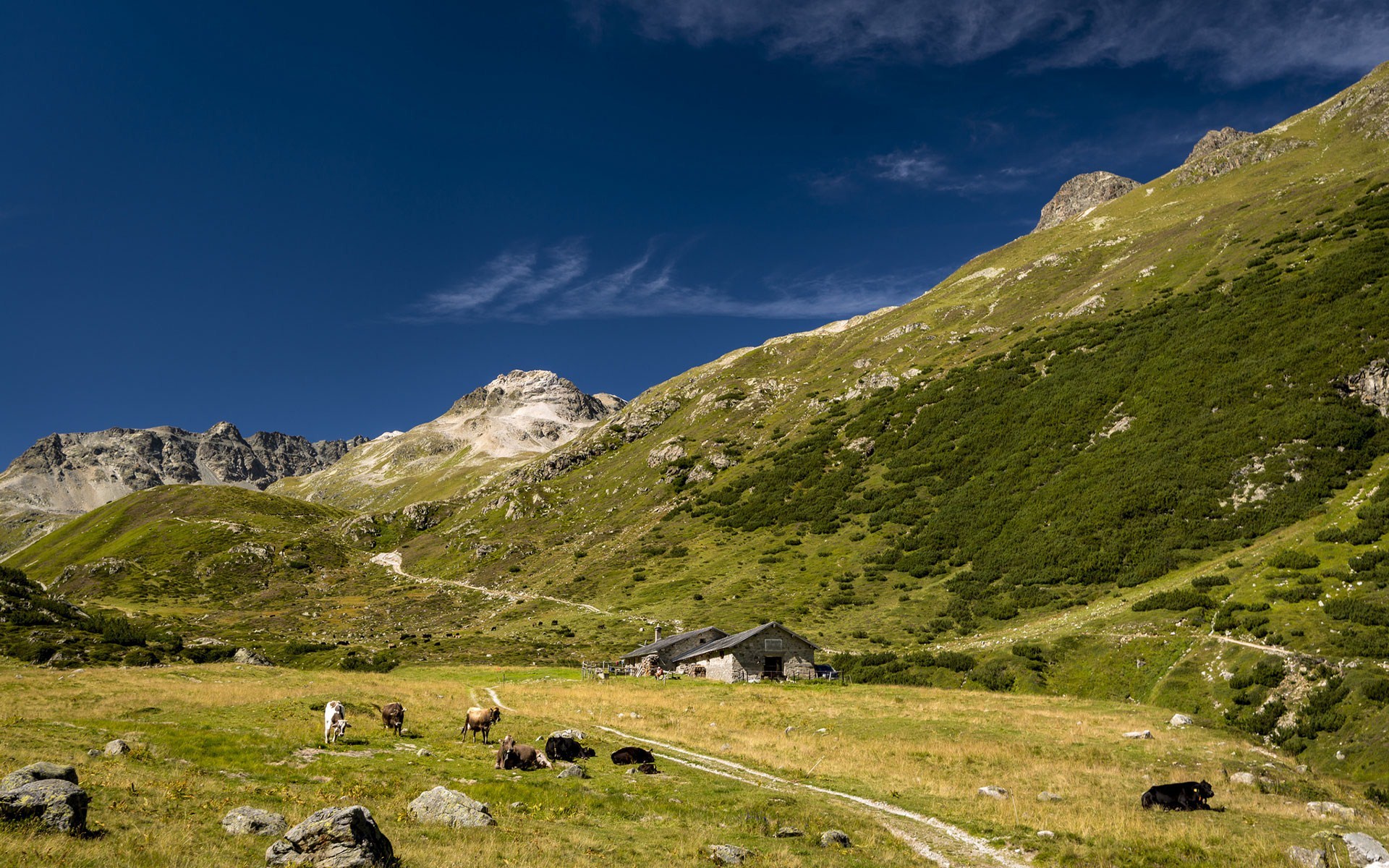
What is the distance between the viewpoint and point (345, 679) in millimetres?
49812

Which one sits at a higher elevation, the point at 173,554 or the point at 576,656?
the point at 173,554

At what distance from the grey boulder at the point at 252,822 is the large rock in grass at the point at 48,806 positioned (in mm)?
2227

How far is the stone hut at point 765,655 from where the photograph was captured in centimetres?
6241

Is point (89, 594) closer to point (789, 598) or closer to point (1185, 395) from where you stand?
point (789, 598)

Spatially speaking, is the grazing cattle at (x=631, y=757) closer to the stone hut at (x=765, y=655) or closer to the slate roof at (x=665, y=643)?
the stone hut at (x=765, y=655)

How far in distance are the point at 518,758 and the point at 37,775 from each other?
1376 centimetres

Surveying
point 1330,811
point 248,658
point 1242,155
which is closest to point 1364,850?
point 1330,811

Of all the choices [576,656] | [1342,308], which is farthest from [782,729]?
[1342,308]

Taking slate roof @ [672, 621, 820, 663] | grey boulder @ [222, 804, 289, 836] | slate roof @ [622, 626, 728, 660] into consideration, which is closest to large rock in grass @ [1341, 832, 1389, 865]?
grey boulder @ [222, 804, 289, 836]

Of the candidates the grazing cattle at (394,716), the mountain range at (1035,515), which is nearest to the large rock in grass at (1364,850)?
the mountain range at (1035,515)

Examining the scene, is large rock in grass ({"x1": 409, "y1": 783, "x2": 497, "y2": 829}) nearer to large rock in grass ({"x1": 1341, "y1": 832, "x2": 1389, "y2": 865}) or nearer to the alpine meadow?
the alpine meadow

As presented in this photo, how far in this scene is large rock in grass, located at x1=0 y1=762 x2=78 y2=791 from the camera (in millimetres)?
11922

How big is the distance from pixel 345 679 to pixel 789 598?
54.9 meters

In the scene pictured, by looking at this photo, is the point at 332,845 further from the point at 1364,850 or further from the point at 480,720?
the point at 1364,850
